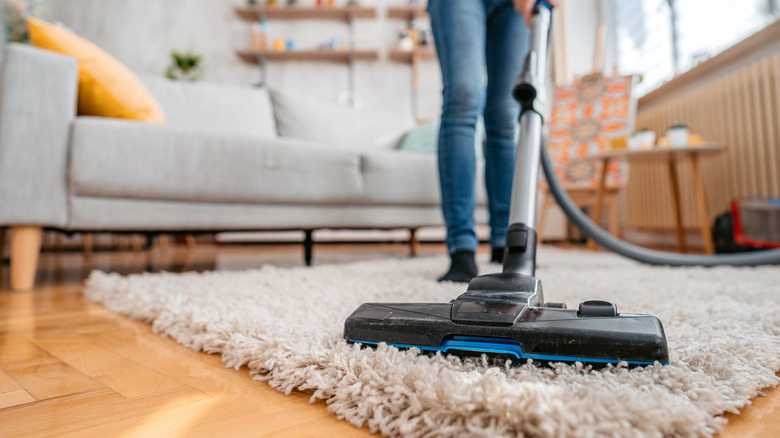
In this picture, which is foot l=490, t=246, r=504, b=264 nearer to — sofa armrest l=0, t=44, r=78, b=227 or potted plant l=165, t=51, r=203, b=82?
sofa armrest l=0, t=44, r=78, b=227

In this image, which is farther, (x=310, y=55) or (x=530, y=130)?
(x=310, y=55)

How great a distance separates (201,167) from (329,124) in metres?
1.13

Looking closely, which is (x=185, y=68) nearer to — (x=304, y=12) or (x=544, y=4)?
(x=304, y=12)

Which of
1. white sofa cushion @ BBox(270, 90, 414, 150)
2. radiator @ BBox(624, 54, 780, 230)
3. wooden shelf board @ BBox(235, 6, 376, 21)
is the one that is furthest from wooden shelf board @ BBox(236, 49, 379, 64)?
radiator @ BBox(624, 54, 780, 230)

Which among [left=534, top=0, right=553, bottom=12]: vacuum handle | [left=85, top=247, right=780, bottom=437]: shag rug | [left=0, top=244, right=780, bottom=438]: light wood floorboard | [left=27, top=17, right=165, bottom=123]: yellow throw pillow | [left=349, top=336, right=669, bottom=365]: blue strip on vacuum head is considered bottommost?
[left=0, top=244, right=780, bottom=438]: light wood floorboard

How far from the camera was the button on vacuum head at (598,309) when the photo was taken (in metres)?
0.41

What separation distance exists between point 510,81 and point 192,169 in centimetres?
87

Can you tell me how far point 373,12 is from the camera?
378cm

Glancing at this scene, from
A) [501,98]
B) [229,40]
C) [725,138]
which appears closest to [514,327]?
[501,98]

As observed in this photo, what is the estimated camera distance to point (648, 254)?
1.39 metres

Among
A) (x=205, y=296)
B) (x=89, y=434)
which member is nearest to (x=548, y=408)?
(x=89, y=434)

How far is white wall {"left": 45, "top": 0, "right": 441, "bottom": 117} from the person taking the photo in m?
3.75

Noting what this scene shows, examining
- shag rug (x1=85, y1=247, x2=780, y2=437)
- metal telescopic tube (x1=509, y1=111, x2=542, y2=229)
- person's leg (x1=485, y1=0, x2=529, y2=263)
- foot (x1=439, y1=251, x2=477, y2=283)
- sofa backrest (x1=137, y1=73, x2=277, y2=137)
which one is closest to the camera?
shag rug (x1=85, y1=247, x2=780, y2=437)

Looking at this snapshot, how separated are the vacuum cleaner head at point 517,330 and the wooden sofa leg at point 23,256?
1031mm
